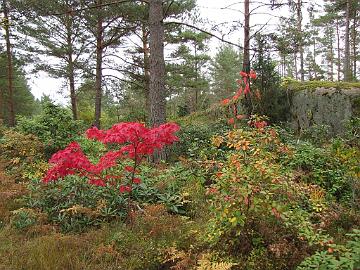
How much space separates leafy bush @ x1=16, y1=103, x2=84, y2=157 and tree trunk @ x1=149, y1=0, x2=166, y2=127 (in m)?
3.18

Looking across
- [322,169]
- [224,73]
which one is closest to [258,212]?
[322,169]

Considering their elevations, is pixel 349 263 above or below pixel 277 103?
below

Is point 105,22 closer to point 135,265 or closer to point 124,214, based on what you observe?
point 124,214

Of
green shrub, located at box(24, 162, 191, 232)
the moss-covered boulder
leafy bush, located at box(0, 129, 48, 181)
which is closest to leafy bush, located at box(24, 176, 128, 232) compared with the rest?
green shrub, located at box(24, 162, 191, 232)

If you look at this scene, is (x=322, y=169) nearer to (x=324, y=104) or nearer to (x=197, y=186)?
(x=197, y=186)

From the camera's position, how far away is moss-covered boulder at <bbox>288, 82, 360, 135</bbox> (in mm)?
8530

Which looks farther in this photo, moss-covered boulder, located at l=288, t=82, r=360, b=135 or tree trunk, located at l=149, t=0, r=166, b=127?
moss-covered boulder, located at l=288, t=82, r=360, b=135

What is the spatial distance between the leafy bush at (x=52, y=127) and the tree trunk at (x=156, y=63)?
3184mm

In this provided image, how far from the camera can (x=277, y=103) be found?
9594 mm

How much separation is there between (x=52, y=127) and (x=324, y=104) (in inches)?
322

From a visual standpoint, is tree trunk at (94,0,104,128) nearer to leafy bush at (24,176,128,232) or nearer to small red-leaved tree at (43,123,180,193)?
leafy bush at (24,176,128,232)

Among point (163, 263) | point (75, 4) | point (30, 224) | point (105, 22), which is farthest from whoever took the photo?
point (105, 22)

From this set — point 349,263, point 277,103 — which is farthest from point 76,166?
point 277,103

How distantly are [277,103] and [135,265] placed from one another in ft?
24.1
